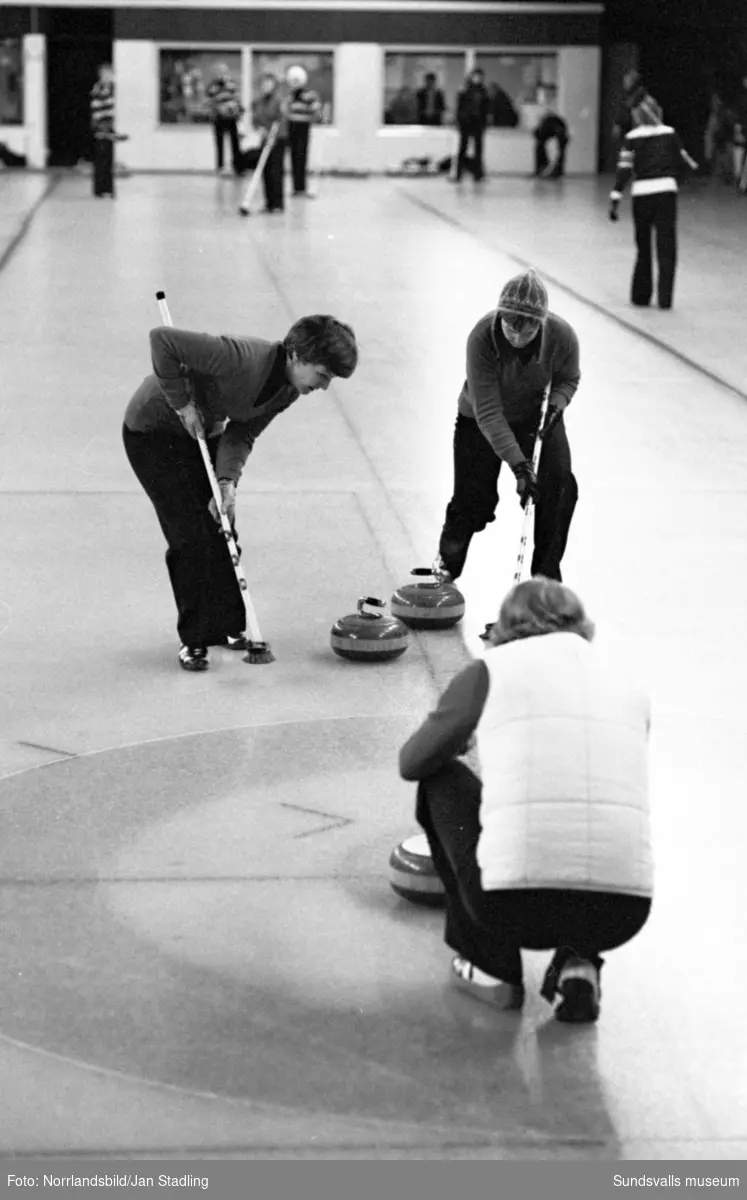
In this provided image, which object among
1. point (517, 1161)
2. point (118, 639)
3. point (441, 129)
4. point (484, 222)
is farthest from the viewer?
point (441, 129)

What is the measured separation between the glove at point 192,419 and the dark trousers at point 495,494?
4.74 feet

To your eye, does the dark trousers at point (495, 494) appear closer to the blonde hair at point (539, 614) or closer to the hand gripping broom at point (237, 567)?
the hand gripping broom at point (237, 567)

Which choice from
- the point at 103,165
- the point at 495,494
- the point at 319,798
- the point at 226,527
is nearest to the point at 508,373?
the point at 495,494

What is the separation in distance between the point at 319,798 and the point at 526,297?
90.2 inches

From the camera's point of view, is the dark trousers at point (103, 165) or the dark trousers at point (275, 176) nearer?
the dark trousers at point (275, 176)

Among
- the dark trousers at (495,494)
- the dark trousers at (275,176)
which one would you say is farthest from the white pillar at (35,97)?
the dark trousers at (495,494)

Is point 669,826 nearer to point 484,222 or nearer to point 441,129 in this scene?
point 484,222

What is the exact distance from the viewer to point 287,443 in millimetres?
12336

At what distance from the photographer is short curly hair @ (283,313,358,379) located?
265 inches

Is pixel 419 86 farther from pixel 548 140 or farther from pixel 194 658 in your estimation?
pixel 194 658

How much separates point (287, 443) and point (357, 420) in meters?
0.96

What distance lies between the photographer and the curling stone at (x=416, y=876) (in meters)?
5.35

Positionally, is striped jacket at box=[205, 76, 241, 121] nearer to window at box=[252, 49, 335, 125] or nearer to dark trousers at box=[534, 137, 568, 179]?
window at box=[252, 49, 335, 125]

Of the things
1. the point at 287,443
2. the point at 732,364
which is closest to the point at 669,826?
the point at 287,443
